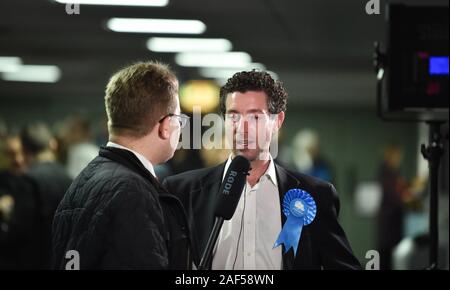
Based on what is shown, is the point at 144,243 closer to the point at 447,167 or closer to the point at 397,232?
the point at 447,167

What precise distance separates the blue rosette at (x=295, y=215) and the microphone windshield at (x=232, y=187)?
0.69 feet

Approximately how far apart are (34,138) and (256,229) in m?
1.56

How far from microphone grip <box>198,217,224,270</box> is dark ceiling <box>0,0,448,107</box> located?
46 centimetres

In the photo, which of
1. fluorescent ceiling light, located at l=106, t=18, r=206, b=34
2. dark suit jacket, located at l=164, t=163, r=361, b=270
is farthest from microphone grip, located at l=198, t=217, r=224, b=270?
fluorescent ceiling light, located at l=106, t=18, r=206, b=34

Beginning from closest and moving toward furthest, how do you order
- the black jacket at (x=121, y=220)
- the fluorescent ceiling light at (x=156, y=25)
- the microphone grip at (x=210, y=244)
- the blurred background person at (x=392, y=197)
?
the black jacket at (x=121, y=220) < the microphone grip at (x=210, y=244) < the fluorescent ceiling light at (x=156, y=25) < the blurred background person at (x=392, y=197)

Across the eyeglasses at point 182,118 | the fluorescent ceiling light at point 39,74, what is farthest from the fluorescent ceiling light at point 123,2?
the fluorescent ceiling light at point 39,74

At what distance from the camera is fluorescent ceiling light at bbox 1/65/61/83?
3.09 m

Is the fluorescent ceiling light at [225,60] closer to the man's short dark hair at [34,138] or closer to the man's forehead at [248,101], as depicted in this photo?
the man's forehead at [248,101]

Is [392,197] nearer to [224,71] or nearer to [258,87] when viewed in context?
[224,71]

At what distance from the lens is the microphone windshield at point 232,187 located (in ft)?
4.99

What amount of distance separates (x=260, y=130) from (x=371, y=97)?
1.27 meters

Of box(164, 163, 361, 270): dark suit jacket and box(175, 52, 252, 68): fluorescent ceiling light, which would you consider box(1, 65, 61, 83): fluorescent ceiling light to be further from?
box(164, 163, 361, 270): dark suit jacket
